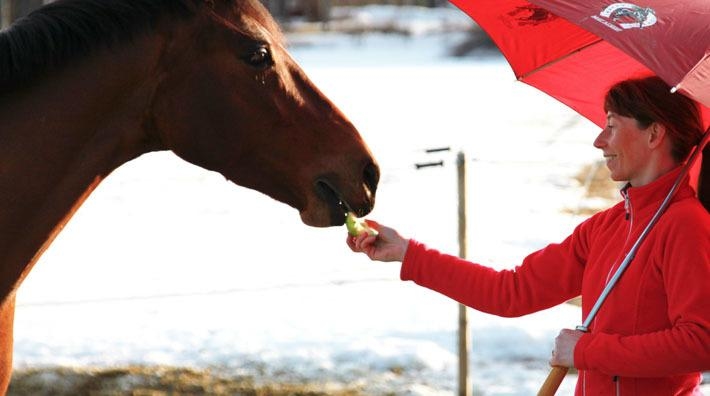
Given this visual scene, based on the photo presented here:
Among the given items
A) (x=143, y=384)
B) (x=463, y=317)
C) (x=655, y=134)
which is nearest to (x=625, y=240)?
(x=655, y=134)

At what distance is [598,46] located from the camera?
2.77m

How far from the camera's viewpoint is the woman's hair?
7.42ft

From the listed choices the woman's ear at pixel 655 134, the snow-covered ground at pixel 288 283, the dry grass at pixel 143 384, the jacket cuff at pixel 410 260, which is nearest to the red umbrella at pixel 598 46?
the woman's ear at pixel 655 134

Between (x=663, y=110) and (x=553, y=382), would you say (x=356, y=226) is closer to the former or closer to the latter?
(x=553, y=382)

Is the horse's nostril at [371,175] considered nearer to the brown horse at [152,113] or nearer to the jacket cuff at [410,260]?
the brown horse at [152,113]

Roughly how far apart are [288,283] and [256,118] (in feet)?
14.3

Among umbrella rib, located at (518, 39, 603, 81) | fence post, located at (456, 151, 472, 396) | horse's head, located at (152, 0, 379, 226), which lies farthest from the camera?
fence post, located at (456, 151, 472, 396)

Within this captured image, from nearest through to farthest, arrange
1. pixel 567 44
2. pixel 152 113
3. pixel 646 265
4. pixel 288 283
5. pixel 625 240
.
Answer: pixel 646 265 → pixel 625 240 → pixel 152 113 → pixel 567 44 → pixel 288 283

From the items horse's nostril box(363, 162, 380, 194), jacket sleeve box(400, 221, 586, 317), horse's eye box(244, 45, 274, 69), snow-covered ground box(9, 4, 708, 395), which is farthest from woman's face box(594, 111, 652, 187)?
snow-covered ground box(9, 4, 708, 395)

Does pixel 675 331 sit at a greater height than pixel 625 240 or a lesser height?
lesser

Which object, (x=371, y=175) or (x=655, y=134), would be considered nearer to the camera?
(x=655, y=134)

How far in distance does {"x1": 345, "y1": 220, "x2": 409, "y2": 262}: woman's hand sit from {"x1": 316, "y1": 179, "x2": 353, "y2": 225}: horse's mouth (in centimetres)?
11

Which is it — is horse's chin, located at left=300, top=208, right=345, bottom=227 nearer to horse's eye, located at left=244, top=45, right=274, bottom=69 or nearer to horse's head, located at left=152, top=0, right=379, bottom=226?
horse's head, located at left=152, top=0, right=379, bottom=226

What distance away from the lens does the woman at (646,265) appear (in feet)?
6.99
